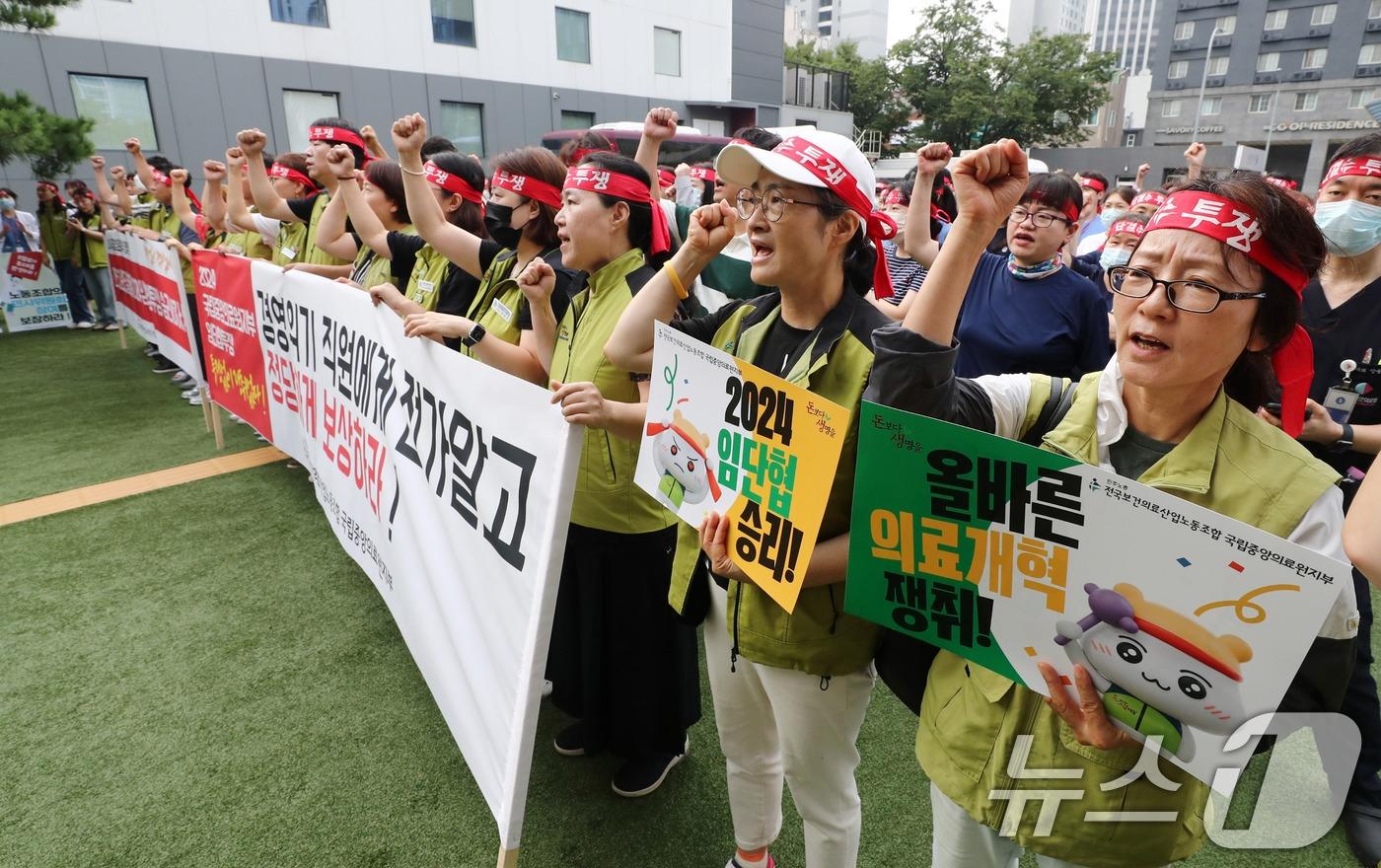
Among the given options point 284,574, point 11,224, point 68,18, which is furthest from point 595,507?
point 68,18

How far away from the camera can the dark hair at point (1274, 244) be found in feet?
3.73

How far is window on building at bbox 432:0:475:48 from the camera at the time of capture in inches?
651

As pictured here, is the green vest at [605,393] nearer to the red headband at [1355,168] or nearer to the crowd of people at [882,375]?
the crowd of people at [882,375]

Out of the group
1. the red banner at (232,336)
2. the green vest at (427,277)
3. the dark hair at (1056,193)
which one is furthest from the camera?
the red banner at (232,336)

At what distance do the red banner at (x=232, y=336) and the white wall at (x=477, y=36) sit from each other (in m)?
10.7

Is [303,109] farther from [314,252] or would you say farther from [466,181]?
[466,181]

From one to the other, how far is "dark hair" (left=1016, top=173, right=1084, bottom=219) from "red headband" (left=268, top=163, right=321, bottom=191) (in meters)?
4.58

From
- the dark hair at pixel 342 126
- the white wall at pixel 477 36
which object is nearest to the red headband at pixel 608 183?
the dark hair at pixel 342 126

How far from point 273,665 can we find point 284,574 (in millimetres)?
824

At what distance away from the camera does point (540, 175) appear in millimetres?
2730

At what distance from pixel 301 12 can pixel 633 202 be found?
1615 cm

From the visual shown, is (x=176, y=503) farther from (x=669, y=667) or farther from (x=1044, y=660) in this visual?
(x=1044, y=660)

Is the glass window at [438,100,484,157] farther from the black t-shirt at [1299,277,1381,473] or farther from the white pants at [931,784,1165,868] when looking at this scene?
the white pants at [931,784,1165,868]

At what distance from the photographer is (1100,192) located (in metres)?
7.45
